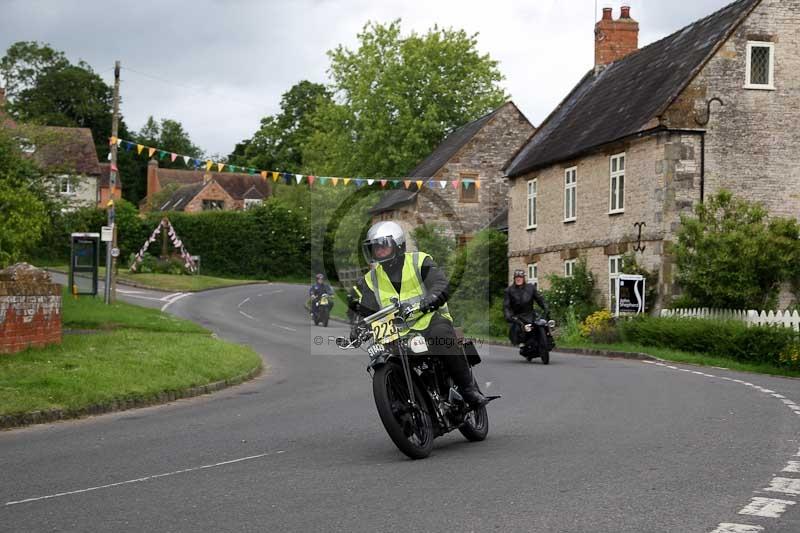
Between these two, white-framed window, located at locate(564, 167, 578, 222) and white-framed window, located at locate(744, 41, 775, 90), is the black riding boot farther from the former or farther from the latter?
white-framed window, located at locate(564, 167, 578, 222)

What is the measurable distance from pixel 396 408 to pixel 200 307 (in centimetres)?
3843

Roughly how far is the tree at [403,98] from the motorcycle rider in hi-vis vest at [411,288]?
54.4 meters

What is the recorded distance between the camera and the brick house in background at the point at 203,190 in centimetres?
10775

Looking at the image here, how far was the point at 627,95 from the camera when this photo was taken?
35.8 m

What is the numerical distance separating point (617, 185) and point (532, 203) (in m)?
7.73

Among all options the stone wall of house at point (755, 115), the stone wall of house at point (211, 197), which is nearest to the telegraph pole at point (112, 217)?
the stone wall of house at point (755, 115)

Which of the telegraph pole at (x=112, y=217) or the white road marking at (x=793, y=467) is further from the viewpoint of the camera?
the telegraph pole at (x=112, y=217)

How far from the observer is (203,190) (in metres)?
108

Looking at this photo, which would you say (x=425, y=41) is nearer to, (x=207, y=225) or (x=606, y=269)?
(x=207, y=225)

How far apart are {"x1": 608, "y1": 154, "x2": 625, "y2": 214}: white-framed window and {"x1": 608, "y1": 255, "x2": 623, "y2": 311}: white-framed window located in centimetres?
150

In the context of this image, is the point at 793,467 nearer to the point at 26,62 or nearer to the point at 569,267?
the point at 569,267

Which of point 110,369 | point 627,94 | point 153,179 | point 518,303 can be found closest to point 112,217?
point 627,94

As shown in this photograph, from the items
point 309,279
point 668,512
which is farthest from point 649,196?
point 309,279

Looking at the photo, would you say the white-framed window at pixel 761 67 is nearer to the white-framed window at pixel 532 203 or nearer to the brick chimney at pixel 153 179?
the white-framed window at pixel 532 203
